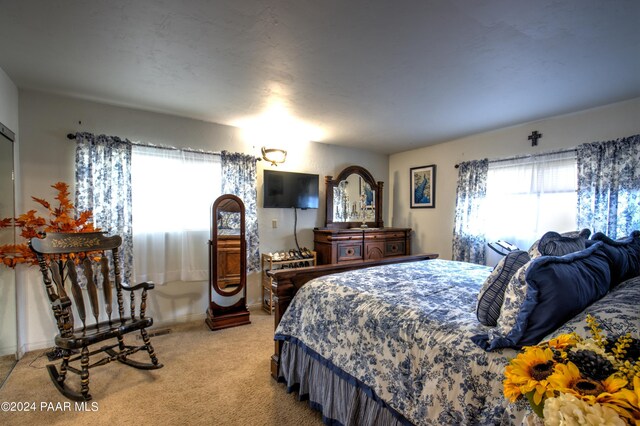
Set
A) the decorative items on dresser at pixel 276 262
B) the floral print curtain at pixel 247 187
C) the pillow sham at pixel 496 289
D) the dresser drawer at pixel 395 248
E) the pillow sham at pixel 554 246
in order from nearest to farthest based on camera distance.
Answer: the pillow sham at pixel 496 289
the pillow sham at pixel 554 246
the floral print curtain at pixel 247 187
the decorative items on dresser at pixel 276 262
the dresser drawer at pixel 395 248

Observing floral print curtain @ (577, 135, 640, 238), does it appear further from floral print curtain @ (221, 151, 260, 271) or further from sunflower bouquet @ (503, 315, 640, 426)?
floral print curtain @ (221, 151, 260, 271)

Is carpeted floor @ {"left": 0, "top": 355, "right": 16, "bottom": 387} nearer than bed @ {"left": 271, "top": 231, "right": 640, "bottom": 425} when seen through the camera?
No

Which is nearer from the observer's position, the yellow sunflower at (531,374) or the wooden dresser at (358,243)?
the yellow sunflower at (531,374)

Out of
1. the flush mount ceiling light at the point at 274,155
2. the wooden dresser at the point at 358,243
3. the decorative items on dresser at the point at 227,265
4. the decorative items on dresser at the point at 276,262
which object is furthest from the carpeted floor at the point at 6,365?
the wooden dresser at the point at 358,243

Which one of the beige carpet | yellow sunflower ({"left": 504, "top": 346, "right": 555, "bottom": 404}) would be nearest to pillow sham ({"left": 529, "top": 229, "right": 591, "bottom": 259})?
yellow sunflower ({"left": 504, "top": 346, "right": 555, "bottom": 404})

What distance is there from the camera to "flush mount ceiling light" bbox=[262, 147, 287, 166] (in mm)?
3773

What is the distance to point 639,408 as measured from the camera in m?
0.50

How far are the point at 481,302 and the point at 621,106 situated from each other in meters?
3.13

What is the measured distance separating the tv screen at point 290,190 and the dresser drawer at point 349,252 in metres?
0.73

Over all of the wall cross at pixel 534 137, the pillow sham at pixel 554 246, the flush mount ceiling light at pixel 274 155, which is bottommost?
the pillow sham at pixel 554 246

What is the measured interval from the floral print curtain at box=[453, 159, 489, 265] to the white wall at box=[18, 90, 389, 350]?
77.5 inches

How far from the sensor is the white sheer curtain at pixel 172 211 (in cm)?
315

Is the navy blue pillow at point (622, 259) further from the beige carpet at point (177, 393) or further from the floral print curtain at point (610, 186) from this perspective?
the beige carpet at point (177, 393)

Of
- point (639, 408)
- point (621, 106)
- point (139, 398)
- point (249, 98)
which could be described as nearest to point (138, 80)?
point (249, 98)
